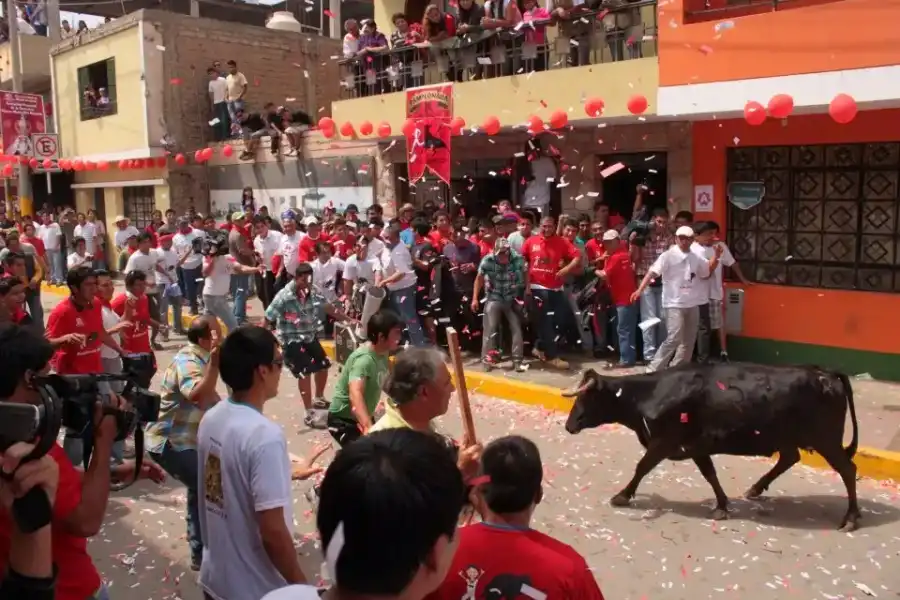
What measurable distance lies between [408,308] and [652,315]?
3.00 meters

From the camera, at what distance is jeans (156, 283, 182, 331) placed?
40.9 ft

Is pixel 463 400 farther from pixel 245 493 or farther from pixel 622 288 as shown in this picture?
pixel 622 288

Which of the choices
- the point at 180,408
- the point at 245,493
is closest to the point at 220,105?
the point at 180,408

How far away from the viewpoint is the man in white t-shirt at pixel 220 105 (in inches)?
773

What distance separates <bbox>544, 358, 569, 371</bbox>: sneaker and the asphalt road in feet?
8.90

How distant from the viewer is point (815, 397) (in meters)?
5.43

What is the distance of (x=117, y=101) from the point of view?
20.7 meters

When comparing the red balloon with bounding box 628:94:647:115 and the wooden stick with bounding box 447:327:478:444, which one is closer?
the wooden stick with bounding box 447:327:478:444

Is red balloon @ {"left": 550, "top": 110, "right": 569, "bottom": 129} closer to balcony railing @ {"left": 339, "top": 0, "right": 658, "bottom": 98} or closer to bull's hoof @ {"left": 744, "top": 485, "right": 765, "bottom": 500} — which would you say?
balcony railing @ {"left": 339, "top": 0, "right": 658, "bottom": 98}

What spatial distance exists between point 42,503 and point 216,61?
66.0ft

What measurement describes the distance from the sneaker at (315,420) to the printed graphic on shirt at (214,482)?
16.5 ft

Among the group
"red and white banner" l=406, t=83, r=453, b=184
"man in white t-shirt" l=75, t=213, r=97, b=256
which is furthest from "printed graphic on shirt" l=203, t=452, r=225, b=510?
"man in white t-shirt" l=75, t=213, r=97, b=256

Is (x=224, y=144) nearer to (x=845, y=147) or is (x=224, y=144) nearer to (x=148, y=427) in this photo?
(x=845, y=147)

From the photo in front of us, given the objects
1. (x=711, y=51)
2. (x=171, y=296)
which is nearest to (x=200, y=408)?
(x=711, y=51)
